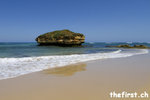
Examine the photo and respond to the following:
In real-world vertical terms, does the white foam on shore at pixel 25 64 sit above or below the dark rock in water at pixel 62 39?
below

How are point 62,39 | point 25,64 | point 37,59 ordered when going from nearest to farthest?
point 25,64
point 37,59
point 62,39

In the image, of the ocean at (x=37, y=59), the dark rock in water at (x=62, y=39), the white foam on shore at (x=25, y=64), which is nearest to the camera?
the white foam on shore at (x=25, y=64)

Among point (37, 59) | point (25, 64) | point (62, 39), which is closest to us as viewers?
point (25, 64)

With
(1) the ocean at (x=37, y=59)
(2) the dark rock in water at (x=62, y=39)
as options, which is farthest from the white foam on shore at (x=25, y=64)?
(2) the dark rock in water at (x=62, y=39)

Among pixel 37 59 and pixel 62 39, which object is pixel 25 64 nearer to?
pixel 37 59

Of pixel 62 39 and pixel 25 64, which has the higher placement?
pixel 62 39

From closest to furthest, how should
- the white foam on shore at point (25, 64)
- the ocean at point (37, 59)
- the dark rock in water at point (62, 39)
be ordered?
the white foam on shore at point (25, 64) < the ocean at point (37, 59) < the dark rock in water at point (62, 39)

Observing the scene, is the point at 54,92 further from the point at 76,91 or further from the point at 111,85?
the point at 111,85

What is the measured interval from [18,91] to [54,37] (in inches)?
1560

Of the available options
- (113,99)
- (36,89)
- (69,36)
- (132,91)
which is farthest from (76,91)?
(69,36)

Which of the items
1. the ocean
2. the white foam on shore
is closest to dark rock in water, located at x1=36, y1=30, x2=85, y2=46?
the ocean

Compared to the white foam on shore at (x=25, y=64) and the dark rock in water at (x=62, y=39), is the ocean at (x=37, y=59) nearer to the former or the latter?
the white foam on shore at (x=25, y=64)

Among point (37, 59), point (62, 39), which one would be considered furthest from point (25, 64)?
point (62, 39)

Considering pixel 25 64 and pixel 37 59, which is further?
pixel 37 59
